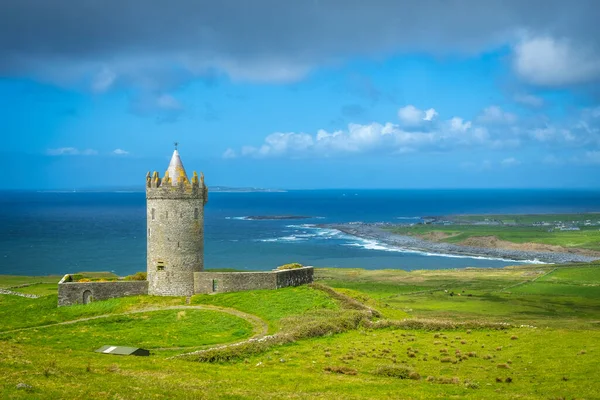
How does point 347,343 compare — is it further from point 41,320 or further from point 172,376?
point 41,320

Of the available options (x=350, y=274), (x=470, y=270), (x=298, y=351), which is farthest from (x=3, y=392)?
(x=470, y=270)

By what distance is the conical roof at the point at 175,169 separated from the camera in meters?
42.2

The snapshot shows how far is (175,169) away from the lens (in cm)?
4269

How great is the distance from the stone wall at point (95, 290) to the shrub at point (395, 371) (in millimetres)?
21999

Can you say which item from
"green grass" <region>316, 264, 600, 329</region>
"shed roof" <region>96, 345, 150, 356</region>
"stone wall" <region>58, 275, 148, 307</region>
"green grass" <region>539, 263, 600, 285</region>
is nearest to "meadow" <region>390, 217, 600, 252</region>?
"green grass" <region>539, 263, 600, 285</region>

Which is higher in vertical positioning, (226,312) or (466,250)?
(226,312)

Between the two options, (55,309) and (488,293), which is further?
(488,293)

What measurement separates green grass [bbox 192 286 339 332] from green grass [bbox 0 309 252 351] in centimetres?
213

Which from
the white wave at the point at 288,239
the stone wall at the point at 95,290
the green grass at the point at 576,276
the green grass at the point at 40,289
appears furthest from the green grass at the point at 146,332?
the white wave at the point at 288,239

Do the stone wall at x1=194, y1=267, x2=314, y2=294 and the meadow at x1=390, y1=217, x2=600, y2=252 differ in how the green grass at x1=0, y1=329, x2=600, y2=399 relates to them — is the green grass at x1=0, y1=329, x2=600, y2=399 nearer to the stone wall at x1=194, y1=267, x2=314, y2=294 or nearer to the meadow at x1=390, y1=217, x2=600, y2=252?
the stone wall at x1=194, y1=267, x2=314, y2=294

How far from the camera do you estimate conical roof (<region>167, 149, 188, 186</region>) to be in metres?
42.2

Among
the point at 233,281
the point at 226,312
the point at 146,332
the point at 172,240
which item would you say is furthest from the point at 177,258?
the point at 146,332

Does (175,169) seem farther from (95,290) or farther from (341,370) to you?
(341,370)

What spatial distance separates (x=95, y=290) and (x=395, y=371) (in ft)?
79.2
